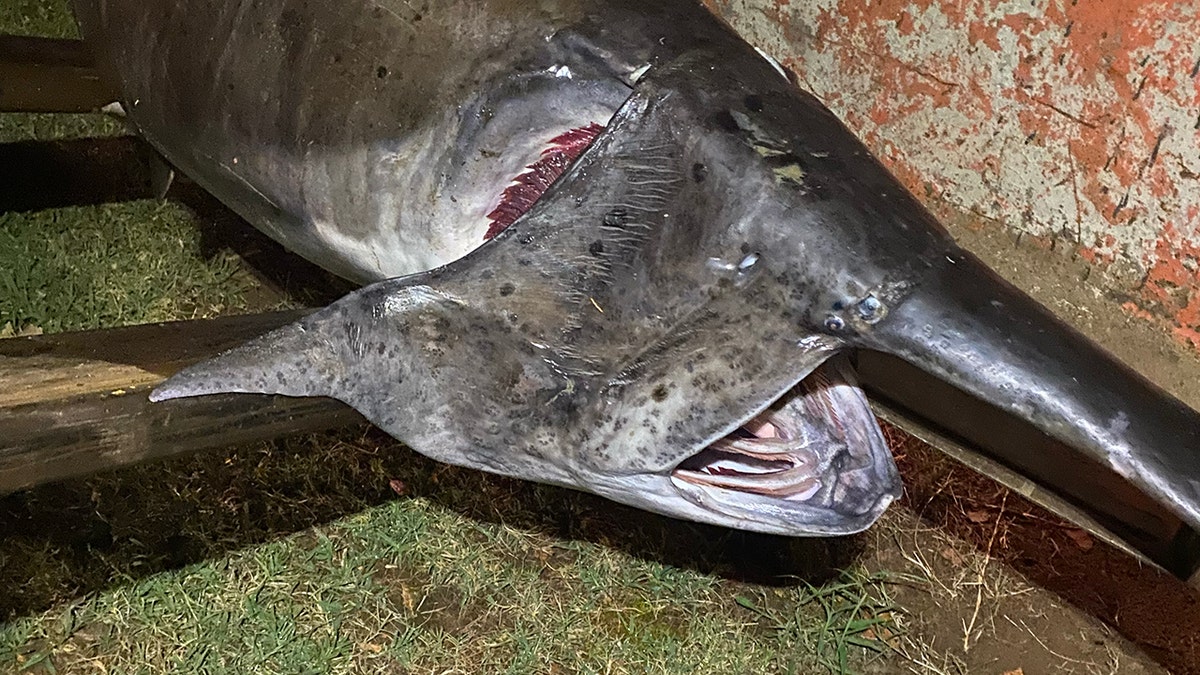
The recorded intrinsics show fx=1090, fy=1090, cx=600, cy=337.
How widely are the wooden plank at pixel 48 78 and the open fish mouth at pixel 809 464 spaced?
169 centimetres

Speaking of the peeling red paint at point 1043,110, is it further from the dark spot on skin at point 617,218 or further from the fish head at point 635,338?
the dark spot on skin at point 617,218

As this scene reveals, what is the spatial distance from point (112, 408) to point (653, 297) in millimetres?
624

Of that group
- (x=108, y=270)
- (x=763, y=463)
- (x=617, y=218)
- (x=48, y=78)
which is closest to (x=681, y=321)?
(x=617, y=218)

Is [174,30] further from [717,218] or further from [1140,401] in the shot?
[1140,401]

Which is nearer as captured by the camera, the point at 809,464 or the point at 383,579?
the point at 809,464

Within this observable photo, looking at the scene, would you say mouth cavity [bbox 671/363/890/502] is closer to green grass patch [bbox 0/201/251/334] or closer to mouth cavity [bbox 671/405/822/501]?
mouth cavity [bbox 671/405/822/501]

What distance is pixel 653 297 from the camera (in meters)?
1.26

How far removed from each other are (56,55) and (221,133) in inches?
27.3

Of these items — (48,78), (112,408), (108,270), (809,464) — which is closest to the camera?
(112,408)

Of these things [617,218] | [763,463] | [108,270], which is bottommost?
[108,270]

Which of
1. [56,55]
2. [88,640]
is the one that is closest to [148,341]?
[88,640]

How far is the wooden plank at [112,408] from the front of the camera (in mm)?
1201

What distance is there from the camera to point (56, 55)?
2.35 m

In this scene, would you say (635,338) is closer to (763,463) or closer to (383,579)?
(763,463)
